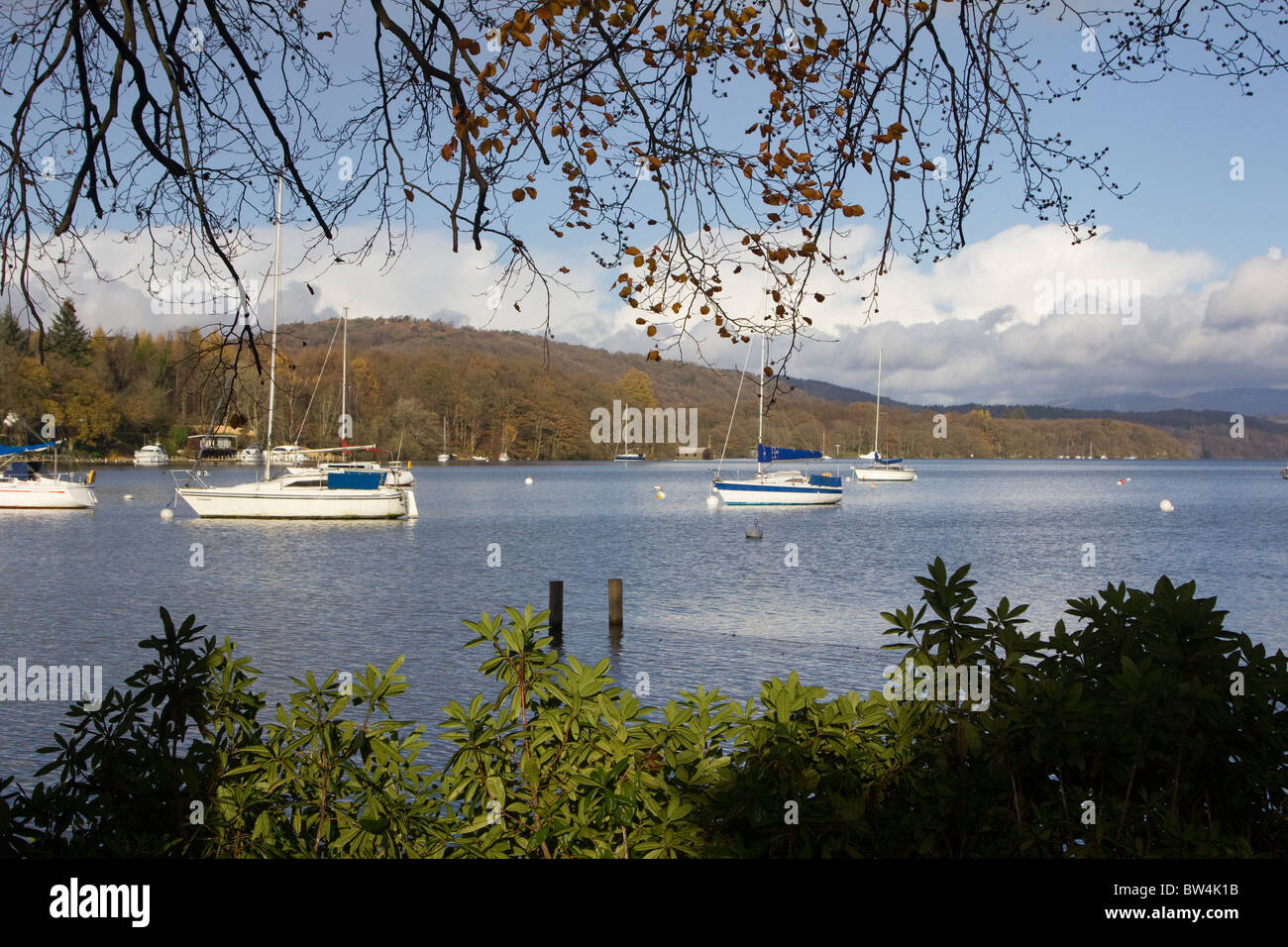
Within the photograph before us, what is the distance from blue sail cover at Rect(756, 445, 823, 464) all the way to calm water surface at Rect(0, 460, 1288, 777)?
3337mm

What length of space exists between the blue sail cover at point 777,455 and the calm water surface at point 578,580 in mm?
3337

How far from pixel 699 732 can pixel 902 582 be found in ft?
81.8

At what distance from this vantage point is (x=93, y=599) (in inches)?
925

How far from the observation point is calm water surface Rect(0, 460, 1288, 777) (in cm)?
1673

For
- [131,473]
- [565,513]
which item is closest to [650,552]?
[565,513]

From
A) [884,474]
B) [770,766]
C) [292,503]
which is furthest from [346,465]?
[884,474]

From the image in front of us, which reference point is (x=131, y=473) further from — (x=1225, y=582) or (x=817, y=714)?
(x=817, y=714)

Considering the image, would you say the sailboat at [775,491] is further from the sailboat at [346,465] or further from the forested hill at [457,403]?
the sailboat at [346,465]

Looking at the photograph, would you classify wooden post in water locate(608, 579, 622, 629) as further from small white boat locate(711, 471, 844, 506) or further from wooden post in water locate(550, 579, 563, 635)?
small white boat locate(711, 471, 844, 506)

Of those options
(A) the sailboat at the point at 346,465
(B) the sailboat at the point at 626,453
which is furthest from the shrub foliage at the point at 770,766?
(B) the sailboat at the point at 626,453

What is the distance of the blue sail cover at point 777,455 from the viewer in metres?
55.1

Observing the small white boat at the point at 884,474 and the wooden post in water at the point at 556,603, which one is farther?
the small white boat at the point at 884,474

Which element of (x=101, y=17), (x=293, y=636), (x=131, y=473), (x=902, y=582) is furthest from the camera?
(x=131, y=473)
